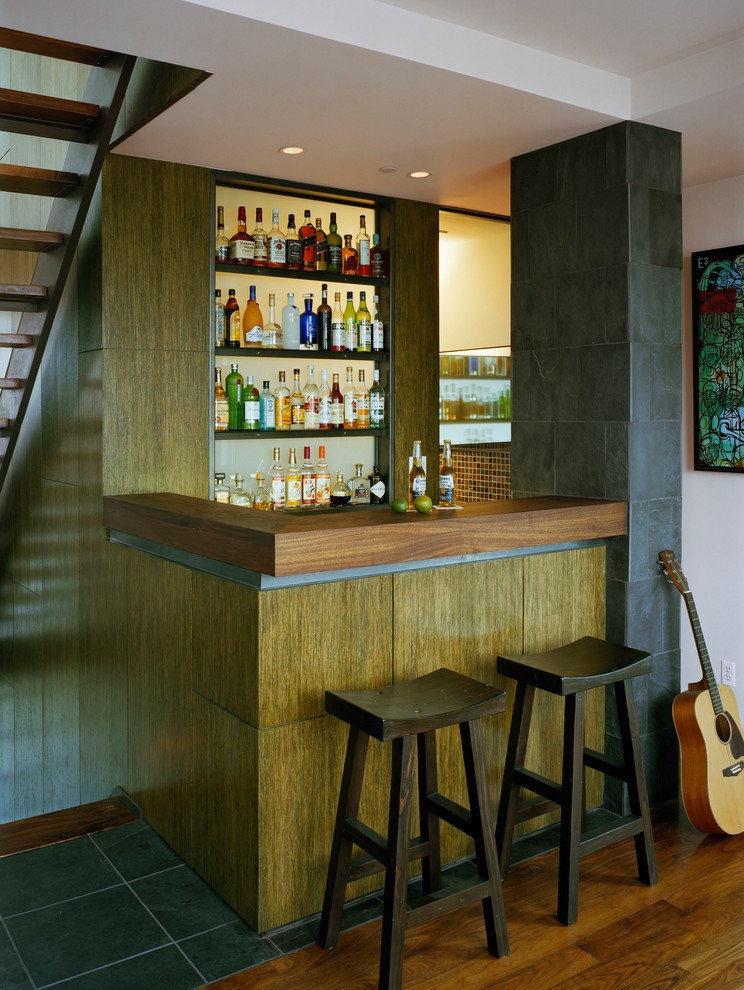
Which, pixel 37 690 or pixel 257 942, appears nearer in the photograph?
pixel 257 942

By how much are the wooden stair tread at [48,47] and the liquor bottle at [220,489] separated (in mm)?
1531

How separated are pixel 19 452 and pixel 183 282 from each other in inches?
67.6

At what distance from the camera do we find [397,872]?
1965 mm

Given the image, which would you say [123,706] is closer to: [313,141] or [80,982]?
[80,982]

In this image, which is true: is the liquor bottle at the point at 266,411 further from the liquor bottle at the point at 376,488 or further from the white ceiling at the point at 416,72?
the white ceiling at the point at 416,72

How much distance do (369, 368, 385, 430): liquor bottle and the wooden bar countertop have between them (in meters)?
1.04

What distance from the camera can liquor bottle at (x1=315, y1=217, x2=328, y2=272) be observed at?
3775 mm

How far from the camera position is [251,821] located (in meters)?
2.29

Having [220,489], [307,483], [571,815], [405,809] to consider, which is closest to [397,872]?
[405,809]

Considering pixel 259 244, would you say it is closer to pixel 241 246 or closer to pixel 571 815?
pixel 241 246

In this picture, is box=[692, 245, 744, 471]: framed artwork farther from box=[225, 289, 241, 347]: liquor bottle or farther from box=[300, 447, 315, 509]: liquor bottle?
box=[225, 289, 241, 347]: liquor bottle

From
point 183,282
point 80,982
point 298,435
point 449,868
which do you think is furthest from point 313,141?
point 80,982

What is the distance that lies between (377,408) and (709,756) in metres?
1.96

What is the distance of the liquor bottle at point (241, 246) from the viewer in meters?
3.53
